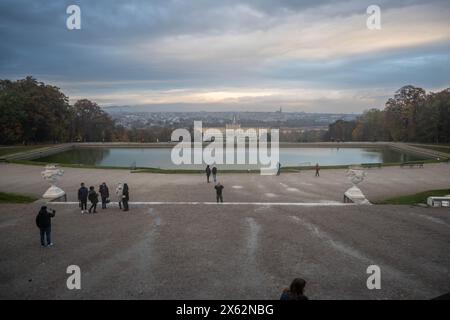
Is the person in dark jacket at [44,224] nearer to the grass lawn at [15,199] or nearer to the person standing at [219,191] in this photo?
the grass lawn at [15,199]

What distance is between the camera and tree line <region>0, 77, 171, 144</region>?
57406mm

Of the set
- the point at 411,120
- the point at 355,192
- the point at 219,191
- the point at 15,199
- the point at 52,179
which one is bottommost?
the point at 15,199

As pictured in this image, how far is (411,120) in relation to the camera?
71.2 meters

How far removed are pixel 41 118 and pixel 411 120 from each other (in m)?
65.2

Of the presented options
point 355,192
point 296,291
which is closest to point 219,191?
point 355,192

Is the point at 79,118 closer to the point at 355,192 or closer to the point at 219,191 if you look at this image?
the point at 219,191

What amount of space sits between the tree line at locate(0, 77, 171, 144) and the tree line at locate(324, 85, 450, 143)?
Answer: 5672cm

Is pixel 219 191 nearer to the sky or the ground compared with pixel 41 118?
nearer to the ground

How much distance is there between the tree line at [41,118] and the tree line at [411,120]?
186 feet

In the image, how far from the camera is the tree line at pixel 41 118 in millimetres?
57406

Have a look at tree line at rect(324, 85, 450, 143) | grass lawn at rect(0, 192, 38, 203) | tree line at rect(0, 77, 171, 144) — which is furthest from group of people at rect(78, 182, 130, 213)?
tree line at rect(324, 85, 450, 143)
